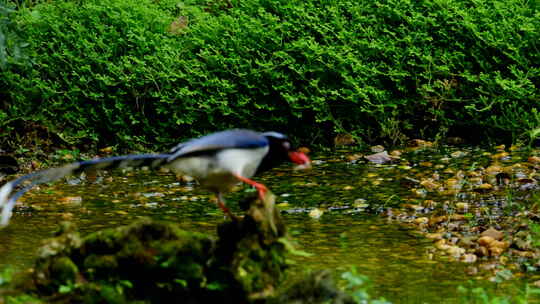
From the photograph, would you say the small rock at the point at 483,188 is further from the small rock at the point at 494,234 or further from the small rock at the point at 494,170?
the small rock at the point at 494,234

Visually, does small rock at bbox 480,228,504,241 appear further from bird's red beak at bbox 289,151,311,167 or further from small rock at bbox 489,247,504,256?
bird's red beak at bbox 289,151,311,167

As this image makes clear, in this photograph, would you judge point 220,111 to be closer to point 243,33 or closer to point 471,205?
point 243,33

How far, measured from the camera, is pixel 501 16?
9.42 meters

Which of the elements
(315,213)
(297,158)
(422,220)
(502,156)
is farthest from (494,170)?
(297,158)

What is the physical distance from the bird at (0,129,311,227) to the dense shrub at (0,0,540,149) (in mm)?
4735

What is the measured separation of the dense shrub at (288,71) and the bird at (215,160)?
473cm

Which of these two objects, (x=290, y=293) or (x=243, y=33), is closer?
(x=290, y=293)

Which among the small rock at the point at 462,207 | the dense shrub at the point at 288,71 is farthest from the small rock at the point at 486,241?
the dense shrub at the point at 288,71

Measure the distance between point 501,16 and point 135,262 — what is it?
21.1 ft

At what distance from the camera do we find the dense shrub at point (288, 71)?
915 centimetres

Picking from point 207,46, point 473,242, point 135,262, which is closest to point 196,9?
point 207,46

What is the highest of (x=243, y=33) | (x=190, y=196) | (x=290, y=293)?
(x=243, y=33)

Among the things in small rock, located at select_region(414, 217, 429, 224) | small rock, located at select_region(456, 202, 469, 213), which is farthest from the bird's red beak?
small rock, located at select_region(456, 202, 469, 213)

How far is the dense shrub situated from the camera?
915cm
